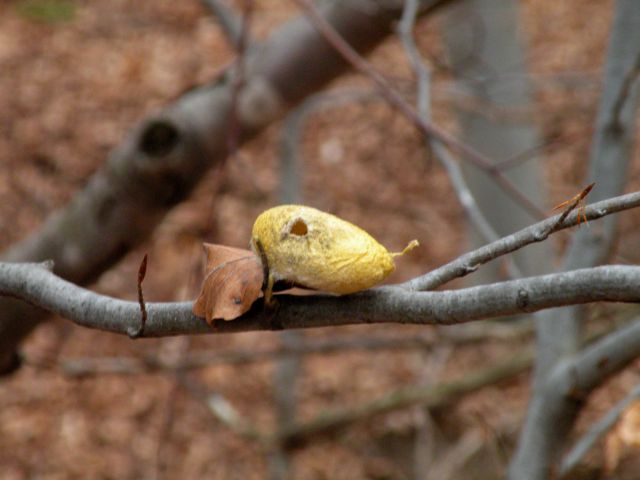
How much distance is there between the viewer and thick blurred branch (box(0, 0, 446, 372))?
182cm

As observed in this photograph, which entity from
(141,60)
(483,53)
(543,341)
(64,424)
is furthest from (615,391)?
(141,60)

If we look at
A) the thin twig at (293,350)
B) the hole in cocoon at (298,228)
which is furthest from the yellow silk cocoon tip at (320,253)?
the thin twig at (293,350)

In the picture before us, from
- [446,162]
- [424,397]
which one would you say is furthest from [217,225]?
[446,162]

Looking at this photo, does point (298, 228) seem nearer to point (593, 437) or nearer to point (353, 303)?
point (353, 303)

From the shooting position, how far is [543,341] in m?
1.76

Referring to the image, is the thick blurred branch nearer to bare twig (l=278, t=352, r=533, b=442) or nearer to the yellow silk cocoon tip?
the yellow silk cocoon tip

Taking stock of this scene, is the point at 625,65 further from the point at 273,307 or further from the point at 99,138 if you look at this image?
the point at 99,138

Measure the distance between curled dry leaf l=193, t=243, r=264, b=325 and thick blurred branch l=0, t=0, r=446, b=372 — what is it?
98cm

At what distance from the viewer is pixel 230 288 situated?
77cm

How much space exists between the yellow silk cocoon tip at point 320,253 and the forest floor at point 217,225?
3.93 feet

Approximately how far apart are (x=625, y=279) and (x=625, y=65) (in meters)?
1.16

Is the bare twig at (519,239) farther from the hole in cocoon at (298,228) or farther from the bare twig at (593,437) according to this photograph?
the bare twig at (593,437)

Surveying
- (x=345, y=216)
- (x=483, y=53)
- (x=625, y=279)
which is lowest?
(x=345, y=216)

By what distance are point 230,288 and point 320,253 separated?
98 mm
